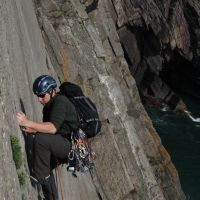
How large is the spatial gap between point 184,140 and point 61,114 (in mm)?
44872

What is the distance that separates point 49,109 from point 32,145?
0.91m

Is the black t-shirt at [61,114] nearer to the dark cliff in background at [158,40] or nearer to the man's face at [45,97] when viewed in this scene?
the man's face at [45,97]

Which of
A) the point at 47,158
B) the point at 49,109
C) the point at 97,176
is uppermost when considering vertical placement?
the point at 49,109

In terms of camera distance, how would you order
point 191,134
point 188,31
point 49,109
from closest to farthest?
point 49,109, point 191,134, point 188,31

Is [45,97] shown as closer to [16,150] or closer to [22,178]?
[16,150]

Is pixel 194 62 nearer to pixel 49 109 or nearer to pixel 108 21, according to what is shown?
pixel 108 21

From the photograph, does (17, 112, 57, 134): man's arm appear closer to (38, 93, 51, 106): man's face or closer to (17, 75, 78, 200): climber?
(17, 75, 78, 200): climber

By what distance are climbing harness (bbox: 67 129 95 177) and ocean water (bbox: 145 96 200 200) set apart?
30470 millimetres

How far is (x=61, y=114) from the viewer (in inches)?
390

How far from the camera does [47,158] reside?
1016 centimetres

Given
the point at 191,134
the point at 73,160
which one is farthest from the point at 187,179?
the point at 73,160

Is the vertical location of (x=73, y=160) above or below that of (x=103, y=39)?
below

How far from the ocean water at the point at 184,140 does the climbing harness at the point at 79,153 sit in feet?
100.0

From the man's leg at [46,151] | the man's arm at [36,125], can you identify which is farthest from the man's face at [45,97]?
the man's leg at [46,151]
